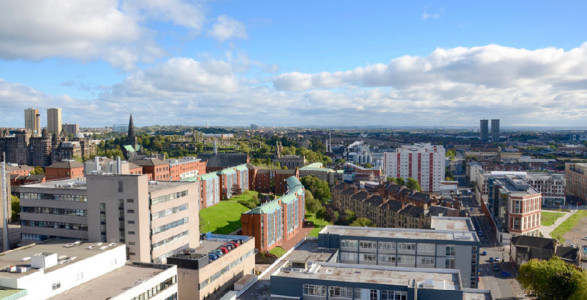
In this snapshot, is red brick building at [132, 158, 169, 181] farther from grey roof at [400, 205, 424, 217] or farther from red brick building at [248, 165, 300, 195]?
grey roof at [400, 205, 424, 217]

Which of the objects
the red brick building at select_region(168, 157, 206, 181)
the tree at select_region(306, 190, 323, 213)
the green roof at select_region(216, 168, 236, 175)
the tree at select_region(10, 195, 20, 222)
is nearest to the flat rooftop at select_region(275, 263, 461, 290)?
the tree at select_region(306, 190, 323, 213)

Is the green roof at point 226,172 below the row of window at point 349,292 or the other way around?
the other way around

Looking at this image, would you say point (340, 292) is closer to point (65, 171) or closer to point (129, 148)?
point (65, 171)

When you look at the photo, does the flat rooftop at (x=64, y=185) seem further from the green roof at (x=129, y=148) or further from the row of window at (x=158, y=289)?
the green roof at (x=129, y=148)

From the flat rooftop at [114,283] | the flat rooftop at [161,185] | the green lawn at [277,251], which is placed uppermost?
the flat rooftop at [161,185]

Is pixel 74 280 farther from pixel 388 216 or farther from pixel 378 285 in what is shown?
pixel 388 216

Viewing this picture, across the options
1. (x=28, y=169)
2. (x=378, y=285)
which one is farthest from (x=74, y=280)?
(x=28, y=169)

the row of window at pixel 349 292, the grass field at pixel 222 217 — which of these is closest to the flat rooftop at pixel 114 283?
A: the row of window at pixel 349 292
